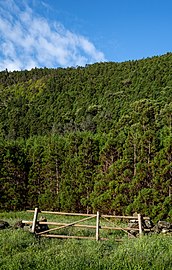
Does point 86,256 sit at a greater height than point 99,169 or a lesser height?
lesser

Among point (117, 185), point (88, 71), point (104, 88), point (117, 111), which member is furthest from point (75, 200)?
point (88, 71)

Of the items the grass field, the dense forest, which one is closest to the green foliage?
the grass field

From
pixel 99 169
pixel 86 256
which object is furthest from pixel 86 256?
pixel 99 169

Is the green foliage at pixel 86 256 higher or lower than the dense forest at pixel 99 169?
lower

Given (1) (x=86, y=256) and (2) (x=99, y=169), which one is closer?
(1) (x=86, y=256)

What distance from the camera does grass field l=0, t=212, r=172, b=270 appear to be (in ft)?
29.5

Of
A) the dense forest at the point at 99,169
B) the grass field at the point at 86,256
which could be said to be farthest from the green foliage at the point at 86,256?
the dense forest at the point at 99,169

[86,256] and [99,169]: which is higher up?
[99,169]

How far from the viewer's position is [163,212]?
83.5 ft

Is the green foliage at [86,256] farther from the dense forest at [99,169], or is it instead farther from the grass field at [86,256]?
the dense forest at [99,169]

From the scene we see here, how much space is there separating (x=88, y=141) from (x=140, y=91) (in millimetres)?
30340

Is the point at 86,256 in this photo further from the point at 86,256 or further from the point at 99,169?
the point at 99,169

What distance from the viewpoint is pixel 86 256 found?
1002 cm

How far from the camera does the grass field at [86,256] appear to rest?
898 centimetres
